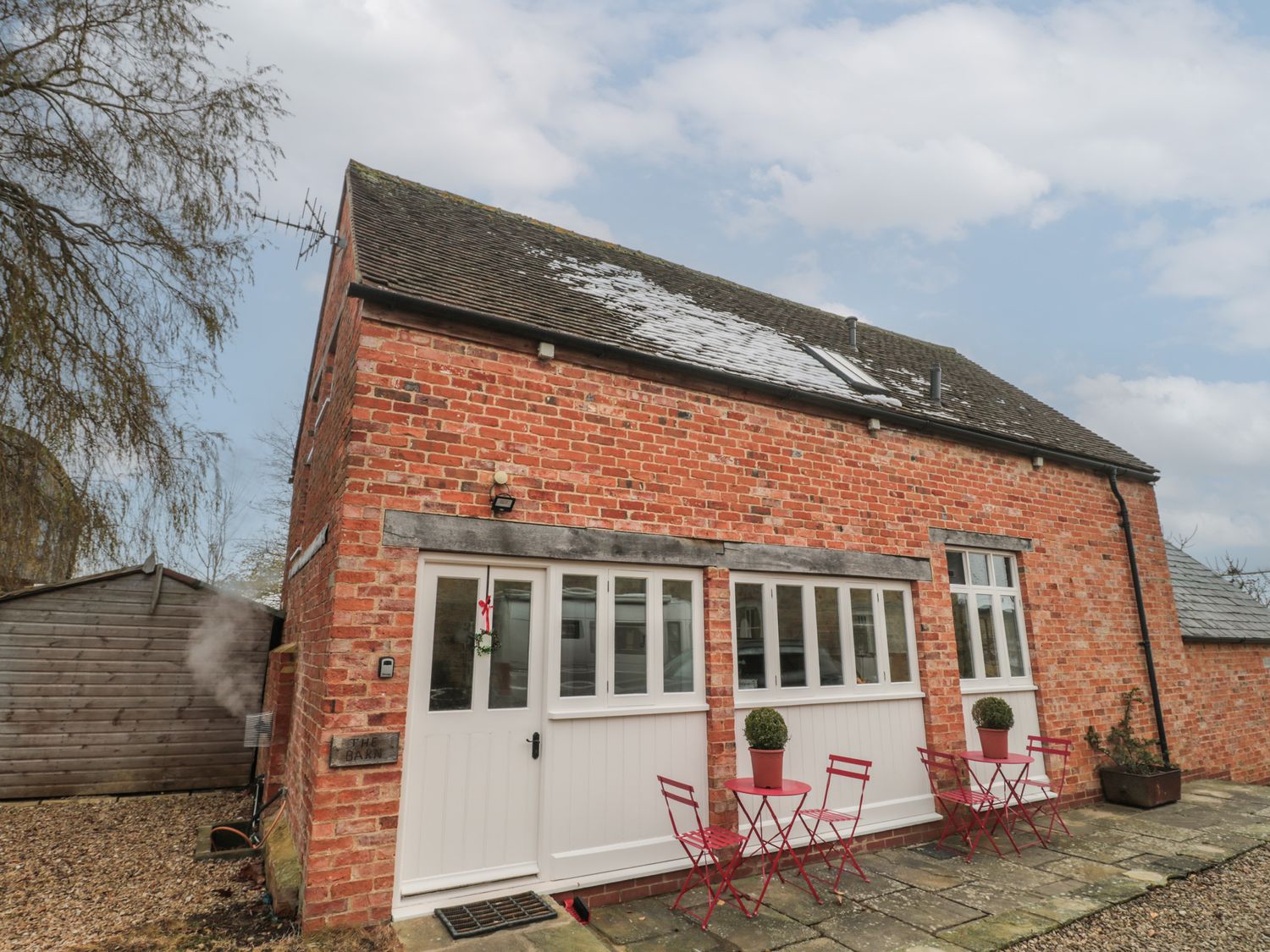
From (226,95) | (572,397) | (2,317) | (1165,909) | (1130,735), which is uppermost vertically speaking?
(226,95)

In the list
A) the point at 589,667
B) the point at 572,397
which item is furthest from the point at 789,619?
the point at 572,397

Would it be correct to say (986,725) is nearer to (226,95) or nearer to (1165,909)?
(1165,909)

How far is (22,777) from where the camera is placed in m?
7.24

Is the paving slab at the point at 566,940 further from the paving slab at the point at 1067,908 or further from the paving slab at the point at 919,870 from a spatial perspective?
the paving slab at the point at 1067,908

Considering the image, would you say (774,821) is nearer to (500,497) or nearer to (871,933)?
(871,933)

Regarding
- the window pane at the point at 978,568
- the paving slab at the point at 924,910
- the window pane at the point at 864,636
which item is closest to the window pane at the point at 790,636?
the window pane at the point at 864,636

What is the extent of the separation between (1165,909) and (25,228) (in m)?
10.0

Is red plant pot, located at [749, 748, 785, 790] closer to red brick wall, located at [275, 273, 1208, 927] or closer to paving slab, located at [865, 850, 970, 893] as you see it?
red brick wall, located at [275, 273, 1208, 927]

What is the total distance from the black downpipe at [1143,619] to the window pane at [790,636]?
5.55 m

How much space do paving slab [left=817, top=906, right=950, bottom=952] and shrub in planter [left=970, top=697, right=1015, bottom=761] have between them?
7.68 feet

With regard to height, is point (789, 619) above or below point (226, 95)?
below

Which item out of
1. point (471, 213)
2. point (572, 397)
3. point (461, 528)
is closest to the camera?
point (461, 528)

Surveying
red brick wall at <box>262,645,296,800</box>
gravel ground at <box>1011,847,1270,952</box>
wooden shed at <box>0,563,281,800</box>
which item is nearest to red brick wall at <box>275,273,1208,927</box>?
red brick wall at <box>262,645,296,800</box>

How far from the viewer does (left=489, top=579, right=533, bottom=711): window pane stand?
14.8 ft
